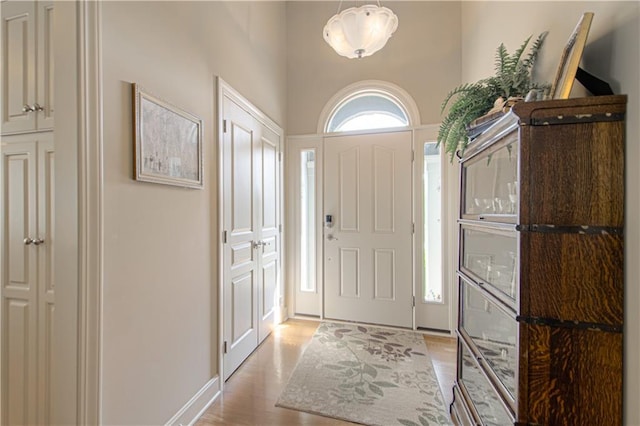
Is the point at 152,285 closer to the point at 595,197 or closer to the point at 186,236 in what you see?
the point at 186,236

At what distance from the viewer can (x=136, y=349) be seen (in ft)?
4.55

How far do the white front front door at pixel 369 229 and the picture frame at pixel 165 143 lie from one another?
172 centimetres

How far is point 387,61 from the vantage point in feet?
10.1

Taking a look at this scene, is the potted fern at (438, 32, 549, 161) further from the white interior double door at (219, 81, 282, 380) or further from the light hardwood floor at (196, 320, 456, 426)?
the light hardwood floor at (196, 320, 456, 426)

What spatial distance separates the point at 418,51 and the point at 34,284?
3530mm

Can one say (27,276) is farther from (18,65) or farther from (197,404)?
(197,404)

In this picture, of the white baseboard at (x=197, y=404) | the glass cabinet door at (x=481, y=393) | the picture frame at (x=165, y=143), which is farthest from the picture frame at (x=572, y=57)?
the white baseboard at (x=197, y=404)

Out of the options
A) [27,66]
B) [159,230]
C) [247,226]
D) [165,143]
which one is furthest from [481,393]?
[27,66]

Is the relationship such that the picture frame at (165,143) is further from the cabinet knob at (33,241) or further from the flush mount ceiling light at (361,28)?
the flush mount ceiling light at (361,28)

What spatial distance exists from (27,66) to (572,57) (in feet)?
7.43

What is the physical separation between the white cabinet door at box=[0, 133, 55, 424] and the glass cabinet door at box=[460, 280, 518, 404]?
1.97 m

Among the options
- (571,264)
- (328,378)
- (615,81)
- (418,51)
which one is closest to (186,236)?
(328,378)

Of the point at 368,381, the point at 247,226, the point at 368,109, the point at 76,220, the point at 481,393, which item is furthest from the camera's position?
the point at 368,109

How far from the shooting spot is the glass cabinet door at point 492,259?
3.52 feet
